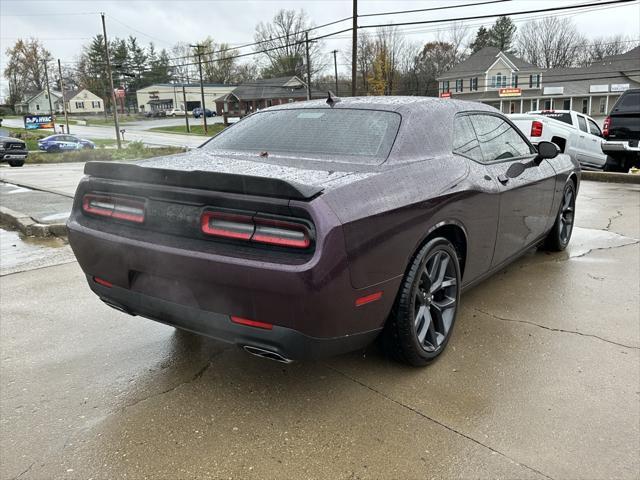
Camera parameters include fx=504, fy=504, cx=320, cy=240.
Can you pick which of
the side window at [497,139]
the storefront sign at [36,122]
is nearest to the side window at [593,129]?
the side window at [497,139]

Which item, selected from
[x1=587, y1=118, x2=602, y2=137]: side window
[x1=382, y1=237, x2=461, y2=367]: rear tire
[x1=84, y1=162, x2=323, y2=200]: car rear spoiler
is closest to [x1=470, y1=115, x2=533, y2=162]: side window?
[x1=382, y1=237, x2=461, y2=367]: rear tire

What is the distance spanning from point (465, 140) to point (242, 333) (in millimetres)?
2055

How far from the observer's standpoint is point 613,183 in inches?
430

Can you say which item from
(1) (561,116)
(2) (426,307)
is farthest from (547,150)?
(1) (561,116)

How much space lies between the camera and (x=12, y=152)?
2083cm

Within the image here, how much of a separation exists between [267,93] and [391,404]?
7356cm

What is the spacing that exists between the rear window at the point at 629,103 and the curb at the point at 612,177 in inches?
65.9

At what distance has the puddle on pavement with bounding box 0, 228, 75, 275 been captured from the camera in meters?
5.15

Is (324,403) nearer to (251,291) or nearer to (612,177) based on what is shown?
(251,291)

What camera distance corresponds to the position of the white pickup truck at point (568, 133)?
39.3ft

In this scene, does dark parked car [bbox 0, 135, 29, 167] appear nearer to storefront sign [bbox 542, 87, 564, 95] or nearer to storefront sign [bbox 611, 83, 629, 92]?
storefront sign [bbox 542, 87, 564, 95]

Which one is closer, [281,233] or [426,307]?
[281,233]

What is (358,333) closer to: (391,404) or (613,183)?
(391,404)

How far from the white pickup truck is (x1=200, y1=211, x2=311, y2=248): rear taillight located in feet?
33.8
